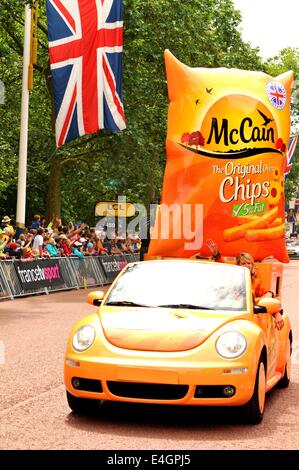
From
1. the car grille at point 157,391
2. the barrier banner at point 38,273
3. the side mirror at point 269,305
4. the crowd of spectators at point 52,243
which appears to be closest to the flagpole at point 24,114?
the crowd of spectators at point 52,243

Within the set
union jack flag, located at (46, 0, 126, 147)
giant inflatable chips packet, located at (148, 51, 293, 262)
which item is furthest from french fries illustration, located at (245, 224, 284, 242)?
union jack flag, located at (46, 0, 126, 147)

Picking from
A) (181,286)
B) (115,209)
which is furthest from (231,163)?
(115,209)

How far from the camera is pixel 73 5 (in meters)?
23.1

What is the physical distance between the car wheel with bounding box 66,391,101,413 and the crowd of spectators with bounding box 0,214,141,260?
47.5 feet

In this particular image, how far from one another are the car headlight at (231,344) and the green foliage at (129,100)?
76.2 feet

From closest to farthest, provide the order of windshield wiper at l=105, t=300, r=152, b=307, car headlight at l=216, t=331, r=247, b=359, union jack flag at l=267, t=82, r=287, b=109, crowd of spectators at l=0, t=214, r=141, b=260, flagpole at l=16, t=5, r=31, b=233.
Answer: car headlight at l=216, t=331, r=247, b=359
windshield wiper at l=105, t=300, r=152, b=307
union jack flag at l=267, t=82, r=287, b=109
crowd of spectators at l=0, t=214, r=141, b=260
flagpole at l=16, t=5, r=31, b=233

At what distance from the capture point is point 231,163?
1243 centimetres

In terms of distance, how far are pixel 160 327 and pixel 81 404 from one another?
963 millimetres

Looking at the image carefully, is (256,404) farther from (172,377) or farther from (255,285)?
(255,285)

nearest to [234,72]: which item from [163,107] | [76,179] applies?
[163,107]

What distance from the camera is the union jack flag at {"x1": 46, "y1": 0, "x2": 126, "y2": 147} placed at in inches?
905

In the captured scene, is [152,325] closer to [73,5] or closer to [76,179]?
[73,5]

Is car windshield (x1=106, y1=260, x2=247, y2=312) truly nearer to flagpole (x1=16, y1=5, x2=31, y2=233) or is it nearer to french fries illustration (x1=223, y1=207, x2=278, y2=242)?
french fries illustration (x1=223, y1=207, x2=278, y2=242)

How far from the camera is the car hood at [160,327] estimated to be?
7.25 metres
